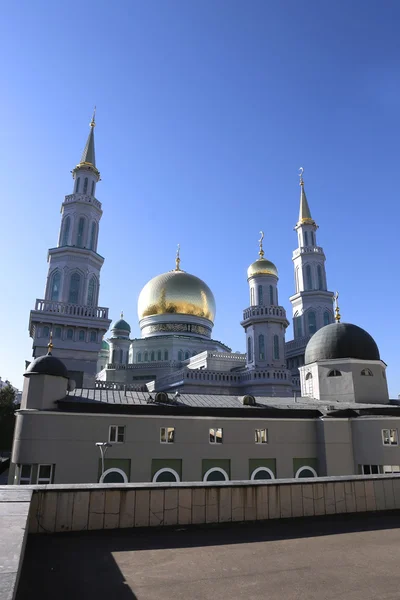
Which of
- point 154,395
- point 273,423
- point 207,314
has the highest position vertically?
point 207,314

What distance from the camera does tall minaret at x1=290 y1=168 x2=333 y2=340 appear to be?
6194cm

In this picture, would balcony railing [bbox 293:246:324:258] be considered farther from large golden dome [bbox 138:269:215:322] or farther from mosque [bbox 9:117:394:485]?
large golden dome [bbox 138:269:215:322]

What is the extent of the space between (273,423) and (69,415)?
10608mm

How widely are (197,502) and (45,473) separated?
14.6 meters

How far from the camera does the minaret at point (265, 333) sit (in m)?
48.0

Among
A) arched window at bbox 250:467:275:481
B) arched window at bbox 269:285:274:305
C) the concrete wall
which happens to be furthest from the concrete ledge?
arched window at bbox 269:285:274:305

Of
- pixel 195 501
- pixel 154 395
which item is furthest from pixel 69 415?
pixel 195 501

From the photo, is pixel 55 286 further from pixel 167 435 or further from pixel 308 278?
pixel 308 278

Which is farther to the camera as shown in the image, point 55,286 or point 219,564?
point 55,286

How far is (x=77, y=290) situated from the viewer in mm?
48031

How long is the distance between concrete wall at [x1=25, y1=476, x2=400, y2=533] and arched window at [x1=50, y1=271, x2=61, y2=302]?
42.2 meters

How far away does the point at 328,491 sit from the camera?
9.16m

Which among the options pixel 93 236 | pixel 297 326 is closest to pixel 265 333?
pixel 297 326

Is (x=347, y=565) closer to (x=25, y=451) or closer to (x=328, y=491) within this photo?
(x=328, y=491)
